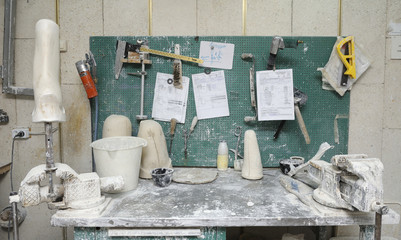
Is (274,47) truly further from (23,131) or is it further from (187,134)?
(23,131)

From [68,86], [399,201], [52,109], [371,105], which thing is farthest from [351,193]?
→ [68,86]

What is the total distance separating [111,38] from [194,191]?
1.33m

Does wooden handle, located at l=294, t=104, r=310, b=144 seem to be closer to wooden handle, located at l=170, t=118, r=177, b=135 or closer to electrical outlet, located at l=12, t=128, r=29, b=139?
wooden handle, located at l=170, t=118, r=177, b=135

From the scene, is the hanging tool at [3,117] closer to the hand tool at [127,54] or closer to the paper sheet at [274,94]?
the hand tool at [127,54]

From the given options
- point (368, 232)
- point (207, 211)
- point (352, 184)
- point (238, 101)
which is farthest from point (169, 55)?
point (368, 232)

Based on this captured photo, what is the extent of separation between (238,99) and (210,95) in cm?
22

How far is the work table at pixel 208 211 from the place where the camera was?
4.27 ft

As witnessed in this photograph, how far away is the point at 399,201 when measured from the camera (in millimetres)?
2182

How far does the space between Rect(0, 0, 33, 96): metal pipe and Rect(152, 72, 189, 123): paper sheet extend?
1.01 metres

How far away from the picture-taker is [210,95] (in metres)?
2.14

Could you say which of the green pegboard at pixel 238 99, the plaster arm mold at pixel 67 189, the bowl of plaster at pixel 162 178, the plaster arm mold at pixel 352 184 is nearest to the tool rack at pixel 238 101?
the green pegboard at pixel 238 99

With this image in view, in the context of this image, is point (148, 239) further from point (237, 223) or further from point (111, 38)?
point (111, 38)

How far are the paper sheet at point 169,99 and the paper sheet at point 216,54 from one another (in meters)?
0.22

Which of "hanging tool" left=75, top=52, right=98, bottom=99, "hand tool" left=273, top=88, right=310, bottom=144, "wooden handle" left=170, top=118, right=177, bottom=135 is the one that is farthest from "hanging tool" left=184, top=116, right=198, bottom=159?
"hanging tool" left=75, top=52, right=98, bottom=99
